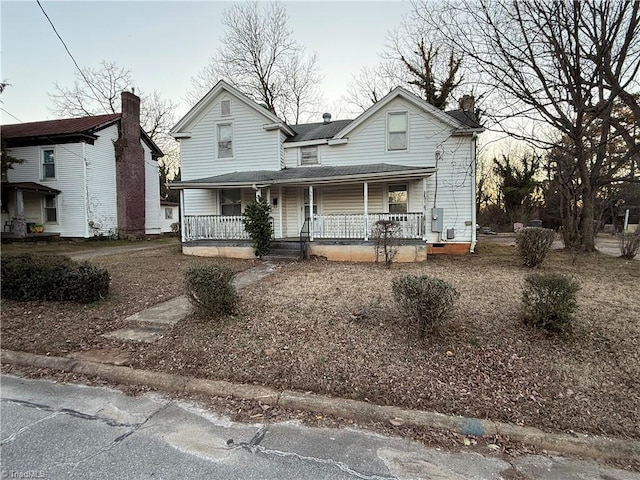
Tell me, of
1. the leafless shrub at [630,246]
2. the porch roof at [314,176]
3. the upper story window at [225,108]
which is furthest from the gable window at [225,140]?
the leafless shrub at [630,246]

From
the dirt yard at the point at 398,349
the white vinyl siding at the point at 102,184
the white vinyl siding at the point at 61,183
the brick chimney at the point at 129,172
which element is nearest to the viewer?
the dirt yard at the point at 398,349

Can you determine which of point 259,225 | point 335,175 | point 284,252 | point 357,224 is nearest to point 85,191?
point 259,225

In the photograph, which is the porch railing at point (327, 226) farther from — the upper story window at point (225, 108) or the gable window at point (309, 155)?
the upper story window at point (225, 108)

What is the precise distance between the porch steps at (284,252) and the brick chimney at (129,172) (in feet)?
43.3

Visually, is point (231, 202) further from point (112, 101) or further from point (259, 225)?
point (112, 101)

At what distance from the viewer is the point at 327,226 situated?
464 inches

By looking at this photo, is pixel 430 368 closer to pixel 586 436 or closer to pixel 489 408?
pixel 489 408

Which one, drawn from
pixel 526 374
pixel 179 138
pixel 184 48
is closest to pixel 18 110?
pixel 179 138

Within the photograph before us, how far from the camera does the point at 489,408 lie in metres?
2.96

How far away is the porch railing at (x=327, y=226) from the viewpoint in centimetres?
1114

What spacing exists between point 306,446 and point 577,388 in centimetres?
266

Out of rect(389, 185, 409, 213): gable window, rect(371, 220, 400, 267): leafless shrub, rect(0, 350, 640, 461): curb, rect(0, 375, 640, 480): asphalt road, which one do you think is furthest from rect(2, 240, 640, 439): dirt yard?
rect(389, 185, 409, 213): gable window

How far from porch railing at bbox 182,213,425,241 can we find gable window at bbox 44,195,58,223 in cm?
1129

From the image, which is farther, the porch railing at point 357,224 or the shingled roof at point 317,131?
the shingled roof at point 317,131
